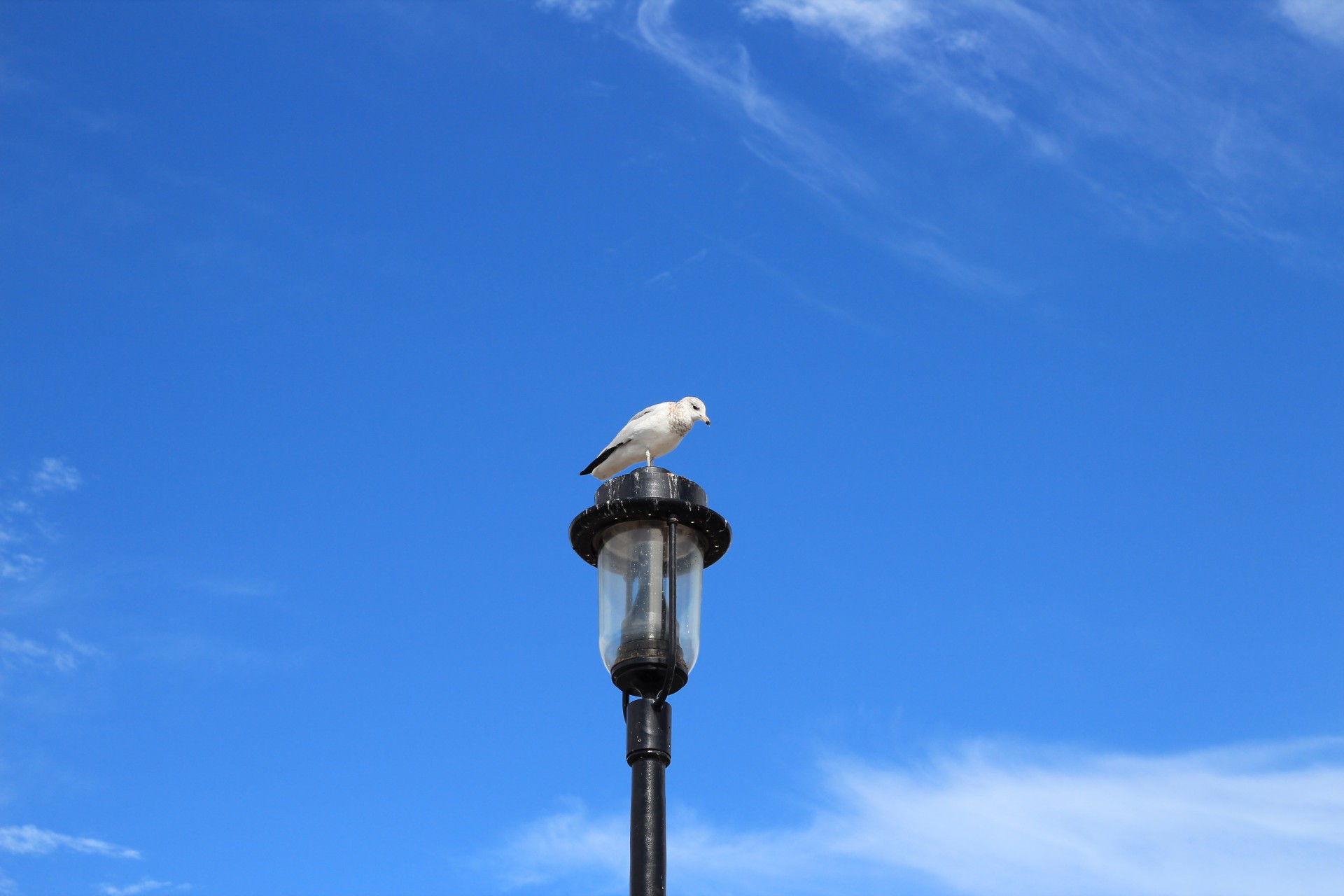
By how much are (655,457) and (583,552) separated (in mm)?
3661

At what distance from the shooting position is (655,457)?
10508 mm

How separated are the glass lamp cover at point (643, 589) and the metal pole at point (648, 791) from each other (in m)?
0.30

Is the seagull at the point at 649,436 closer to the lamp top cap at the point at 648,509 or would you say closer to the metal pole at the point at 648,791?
the lamp top cap at the point at 648,509

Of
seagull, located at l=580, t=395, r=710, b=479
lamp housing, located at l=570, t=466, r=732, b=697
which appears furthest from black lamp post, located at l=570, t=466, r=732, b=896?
seagull, located at l=580, t=395, r=710, b=479

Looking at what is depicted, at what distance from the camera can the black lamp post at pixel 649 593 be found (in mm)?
6211

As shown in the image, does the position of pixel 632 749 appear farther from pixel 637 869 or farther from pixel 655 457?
pixel 655 457

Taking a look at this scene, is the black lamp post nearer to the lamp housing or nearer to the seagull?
the lamp housing

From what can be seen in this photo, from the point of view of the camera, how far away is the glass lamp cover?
6449mm

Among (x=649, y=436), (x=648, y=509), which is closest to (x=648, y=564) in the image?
(x=648, y=509)

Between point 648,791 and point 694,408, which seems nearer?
point 648,791

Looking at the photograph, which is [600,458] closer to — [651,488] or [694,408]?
[694,408]

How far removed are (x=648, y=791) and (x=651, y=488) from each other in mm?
1468

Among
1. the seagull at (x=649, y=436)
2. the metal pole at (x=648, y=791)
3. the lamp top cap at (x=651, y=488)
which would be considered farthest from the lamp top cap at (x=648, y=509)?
the seagull at (x=649, y=436)

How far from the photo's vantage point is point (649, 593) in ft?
21.3
